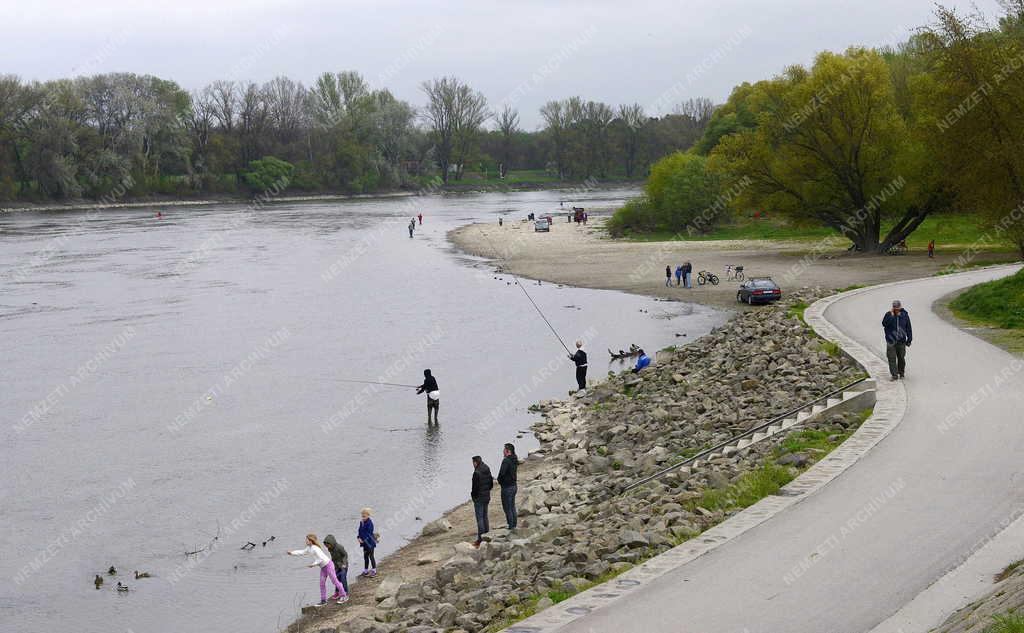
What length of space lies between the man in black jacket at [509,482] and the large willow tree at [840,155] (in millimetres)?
44786

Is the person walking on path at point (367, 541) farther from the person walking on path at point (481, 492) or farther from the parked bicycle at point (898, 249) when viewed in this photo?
the parked bicycle at point (898, 249)

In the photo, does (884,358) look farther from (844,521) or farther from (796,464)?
(844,521)

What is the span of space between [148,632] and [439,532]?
571cm

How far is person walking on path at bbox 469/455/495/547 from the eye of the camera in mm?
18359

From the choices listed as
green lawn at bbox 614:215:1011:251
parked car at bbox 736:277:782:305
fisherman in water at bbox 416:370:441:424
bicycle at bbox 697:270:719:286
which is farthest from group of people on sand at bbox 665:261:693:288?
fisherman in water at bbox 416:370:441:424

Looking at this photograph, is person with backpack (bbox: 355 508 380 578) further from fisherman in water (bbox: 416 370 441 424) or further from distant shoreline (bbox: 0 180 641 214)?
distant shoreline (bbox: 0 180 641 214)

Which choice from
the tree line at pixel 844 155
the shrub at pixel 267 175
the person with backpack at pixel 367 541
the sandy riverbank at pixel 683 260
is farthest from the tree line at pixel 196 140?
the person with backpack at pixel 367 541

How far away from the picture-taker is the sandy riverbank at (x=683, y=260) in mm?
50969

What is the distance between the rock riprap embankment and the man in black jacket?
297mm

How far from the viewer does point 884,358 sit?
943 inches

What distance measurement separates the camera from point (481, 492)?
1845cm

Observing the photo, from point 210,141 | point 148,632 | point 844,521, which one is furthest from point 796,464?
point 210,141

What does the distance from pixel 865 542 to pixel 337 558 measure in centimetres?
904

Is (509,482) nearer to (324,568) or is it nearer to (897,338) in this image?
(324,568)
